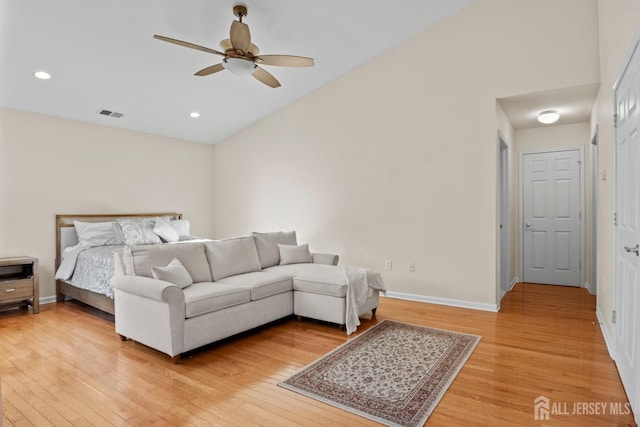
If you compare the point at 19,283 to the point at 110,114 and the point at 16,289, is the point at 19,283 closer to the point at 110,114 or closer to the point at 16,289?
the point at 16,289

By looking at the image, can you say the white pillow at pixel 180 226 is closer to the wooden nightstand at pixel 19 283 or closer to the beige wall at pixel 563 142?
the wooden nightstand at pixel 19 283

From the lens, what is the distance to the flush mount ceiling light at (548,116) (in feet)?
15.8

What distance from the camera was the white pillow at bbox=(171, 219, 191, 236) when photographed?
19.3 feet

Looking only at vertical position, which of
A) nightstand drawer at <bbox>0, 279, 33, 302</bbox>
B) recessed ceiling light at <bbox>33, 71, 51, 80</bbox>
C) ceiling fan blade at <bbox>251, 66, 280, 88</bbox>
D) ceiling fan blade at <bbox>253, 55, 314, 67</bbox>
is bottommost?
nightstand drawer at <bbox>0, 279, 33, 302</bbox>

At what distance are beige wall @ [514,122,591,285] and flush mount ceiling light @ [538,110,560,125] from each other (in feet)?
2.35

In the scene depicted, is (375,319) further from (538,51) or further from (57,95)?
(57,95)

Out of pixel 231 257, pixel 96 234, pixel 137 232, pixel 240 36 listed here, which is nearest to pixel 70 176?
pixel 96 234

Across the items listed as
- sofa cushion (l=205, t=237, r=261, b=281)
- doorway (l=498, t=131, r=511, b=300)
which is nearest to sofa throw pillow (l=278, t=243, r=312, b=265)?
sofa cushion (l=205, t=237, r=261, b=281)

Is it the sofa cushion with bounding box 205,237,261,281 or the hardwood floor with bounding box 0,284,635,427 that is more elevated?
the sofa cushion with bounding box 205,237,261,281

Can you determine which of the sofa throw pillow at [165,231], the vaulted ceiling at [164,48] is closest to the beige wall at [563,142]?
the vaulted ceiling at [164,48]

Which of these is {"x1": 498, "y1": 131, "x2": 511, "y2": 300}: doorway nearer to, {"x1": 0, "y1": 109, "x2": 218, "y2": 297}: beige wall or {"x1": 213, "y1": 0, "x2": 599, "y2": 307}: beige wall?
{"x1": 213, "y1": 0, "x2": 599, "y2": 307}: beige wall

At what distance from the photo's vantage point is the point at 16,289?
4234mm

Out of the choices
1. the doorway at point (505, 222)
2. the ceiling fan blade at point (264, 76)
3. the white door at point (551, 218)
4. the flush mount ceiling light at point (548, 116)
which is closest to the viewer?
the ceiling fan blade at point (264, 76)

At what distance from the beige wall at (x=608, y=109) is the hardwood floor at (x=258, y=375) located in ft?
1.64
